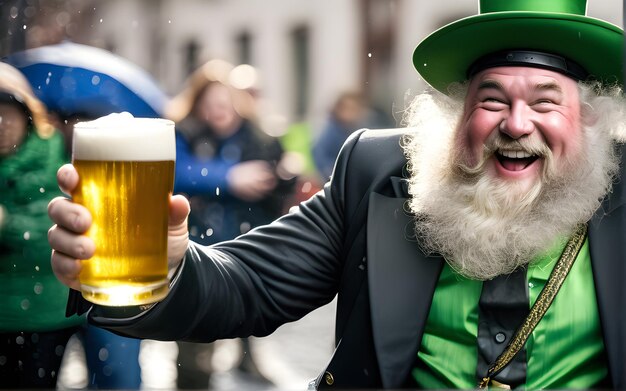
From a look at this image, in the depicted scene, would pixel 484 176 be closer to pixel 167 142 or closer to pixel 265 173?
pixel 167 142

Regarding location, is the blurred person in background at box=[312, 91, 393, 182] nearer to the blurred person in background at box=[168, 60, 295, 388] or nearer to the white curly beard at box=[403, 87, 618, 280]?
the blurred person in background at box=[168, 60, 295, 388]

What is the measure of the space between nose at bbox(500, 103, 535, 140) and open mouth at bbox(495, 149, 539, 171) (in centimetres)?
6

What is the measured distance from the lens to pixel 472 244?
278 cm

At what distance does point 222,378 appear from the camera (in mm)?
5762

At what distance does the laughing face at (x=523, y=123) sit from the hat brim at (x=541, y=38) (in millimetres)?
65

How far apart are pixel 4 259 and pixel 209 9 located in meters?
15.1

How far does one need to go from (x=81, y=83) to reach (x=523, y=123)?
2027 mm

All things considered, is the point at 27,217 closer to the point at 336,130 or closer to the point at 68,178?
the point at 68,178

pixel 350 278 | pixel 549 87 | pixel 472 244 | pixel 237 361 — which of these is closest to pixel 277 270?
pixel 350 278

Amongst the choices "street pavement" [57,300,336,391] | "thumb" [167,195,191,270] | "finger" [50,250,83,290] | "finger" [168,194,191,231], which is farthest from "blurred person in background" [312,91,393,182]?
"finger" [50,250,83,290]

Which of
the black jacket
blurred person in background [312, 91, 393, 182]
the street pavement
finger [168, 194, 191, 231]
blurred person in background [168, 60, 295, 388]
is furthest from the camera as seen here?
blurred person in background [312, 91, 393, 182]

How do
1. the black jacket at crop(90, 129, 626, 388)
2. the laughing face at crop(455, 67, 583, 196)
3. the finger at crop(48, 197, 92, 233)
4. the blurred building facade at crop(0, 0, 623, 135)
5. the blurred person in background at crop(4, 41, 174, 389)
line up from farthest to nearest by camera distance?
the blurred building facade at crop(0, 0, 623, 135) < the blurred person in background at crop(4, 41, 174, 389) < the laughing face at crop(455, 67, 583, 196) < the black jacket at crop(90, 129, 626, 388) < the finger at crop(48, 197, 92, 233)

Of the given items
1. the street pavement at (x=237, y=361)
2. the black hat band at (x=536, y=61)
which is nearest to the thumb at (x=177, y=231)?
the black hat band at (x=536, y=61)

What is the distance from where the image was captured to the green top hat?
271 cm
